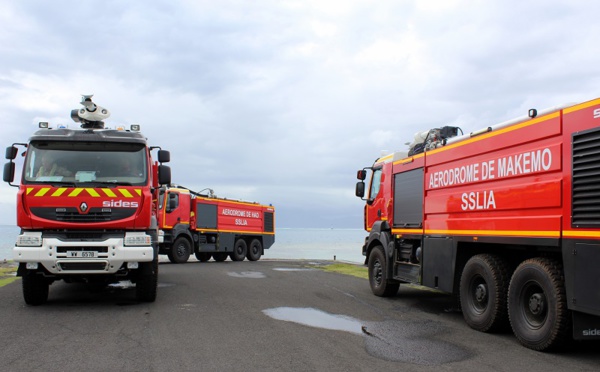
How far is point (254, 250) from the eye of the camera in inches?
1133

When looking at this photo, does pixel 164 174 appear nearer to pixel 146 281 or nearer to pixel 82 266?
pixel 146 281

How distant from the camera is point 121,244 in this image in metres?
9.06

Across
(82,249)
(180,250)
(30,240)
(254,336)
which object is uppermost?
(30,240)

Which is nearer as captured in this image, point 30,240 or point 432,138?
point 30,240

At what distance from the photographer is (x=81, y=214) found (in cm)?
900

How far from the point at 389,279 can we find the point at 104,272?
18.7ft

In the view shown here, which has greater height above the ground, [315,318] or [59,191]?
[59,191]

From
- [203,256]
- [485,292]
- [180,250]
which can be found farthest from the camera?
[203,256]

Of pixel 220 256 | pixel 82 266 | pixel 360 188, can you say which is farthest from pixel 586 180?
pixel 220 256

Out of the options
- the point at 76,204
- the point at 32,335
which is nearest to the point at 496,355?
the point at 32,335

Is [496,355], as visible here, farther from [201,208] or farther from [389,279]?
[201,208]

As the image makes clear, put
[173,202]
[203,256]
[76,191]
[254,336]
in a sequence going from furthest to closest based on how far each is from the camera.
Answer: [203,256] < [173,202] < [76,191] < [254,336]

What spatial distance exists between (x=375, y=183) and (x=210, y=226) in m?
14.3

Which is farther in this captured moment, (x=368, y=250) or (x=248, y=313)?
(x=368, y=250)
